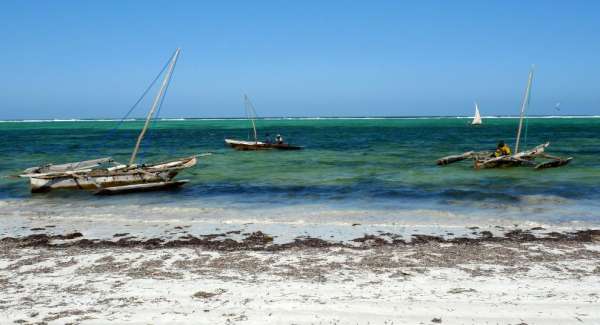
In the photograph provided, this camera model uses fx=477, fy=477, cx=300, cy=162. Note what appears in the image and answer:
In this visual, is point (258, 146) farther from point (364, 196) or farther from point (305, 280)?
point (305, 280)

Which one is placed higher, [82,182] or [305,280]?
[82,182]

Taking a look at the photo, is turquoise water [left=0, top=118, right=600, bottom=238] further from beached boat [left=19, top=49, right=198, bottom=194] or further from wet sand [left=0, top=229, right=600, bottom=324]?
wet sand [left=0, top=229, right=600, bottom=324]

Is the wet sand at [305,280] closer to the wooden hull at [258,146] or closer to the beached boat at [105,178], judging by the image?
the beached boat at [105,178]

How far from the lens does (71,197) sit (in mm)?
18250

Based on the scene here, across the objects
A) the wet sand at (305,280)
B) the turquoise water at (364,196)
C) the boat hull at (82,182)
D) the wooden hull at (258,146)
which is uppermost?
the wooden hull at (258,146)

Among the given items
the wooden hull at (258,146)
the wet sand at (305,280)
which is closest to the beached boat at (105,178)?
the wet sand at (305,280)

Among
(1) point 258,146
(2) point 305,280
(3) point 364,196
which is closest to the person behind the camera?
(2) point 305,280

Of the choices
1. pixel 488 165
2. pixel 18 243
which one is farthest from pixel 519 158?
pixel 18 243

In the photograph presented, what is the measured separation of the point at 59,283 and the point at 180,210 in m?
7.64

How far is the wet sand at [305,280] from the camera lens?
20.7 feet

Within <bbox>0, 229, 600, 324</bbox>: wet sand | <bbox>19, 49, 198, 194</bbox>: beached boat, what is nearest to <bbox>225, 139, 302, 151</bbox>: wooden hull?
<bbox>19, 49, 198, 194</bbox>: beached boat

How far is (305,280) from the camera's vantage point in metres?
7.83

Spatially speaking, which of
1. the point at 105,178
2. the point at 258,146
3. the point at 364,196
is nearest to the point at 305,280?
the point at 364,196

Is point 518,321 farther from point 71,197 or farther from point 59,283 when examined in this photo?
point 71,197
